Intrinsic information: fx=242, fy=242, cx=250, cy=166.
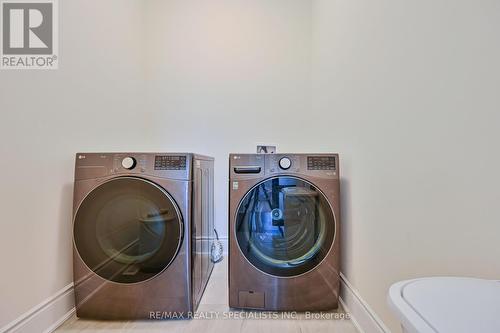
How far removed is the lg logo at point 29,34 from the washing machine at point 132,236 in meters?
0.49

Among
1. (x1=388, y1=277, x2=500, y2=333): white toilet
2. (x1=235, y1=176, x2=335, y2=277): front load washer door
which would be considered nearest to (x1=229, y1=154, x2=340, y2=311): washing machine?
(x1=235, y1=176, x2=335, y2=277): front load washer door

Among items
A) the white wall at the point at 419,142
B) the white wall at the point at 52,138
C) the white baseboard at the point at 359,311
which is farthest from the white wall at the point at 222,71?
the white baseboard at the point at 359,311

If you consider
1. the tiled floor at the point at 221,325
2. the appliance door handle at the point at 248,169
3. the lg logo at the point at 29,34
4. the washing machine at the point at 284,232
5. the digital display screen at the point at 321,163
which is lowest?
the tiled floor at the point at 221,325

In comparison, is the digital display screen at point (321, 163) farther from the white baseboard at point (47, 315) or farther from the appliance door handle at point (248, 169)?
the white baseboard at point (47, 315)

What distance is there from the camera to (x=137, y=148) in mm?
1988

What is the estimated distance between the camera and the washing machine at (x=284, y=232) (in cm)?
128

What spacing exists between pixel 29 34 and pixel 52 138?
52 cm

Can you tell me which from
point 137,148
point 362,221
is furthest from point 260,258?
point 137,148

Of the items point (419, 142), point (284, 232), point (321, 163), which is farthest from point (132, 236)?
point (419, 142)

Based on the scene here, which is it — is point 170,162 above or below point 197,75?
below

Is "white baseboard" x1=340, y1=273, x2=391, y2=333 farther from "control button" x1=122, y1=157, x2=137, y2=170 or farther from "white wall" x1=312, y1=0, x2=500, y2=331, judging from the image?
"control button" x1=122, y1=157, x2=137, y2=170

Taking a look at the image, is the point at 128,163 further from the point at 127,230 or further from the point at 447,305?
the point at 447,305

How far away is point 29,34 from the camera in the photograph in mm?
1190

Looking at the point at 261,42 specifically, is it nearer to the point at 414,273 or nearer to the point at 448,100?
the point at 448,100
